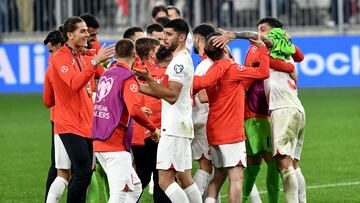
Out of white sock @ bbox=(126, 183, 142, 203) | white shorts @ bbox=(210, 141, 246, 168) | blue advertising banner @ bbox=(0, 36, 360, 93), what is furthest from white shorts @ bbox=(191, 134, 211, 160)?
blue advertising banner @ bbox=(0, 36, 360, 93)

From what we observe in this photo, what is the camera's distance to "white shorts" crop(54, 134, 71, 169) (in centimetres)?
1120

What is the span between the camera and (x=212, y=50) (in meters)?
10.9

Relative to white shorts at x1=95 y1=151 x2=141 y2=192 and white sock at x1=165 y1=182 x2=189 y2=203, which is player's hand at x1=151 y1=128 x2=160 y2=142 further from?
white sock at x1=165 y1=182 x2=189 y2=203

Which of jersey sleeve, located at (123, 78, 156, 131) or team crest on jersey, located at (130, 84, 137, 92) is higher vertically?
team crest on jersey, located at (130, 84, 137, 92)

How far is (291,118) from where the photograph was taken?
1160 centimetres

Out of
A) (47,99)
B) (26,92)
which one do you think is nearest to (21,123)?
(26,92)

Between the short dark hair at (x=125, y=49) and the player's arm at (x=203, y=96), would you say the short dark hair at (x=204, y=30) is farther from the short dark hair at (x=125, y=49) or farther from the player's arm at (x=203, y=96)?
the short dark hair at (x=125, y=49)

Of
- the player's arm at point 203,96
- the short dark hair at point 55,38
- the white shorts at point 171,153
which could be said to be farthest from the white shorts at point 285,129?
the short dark hair at point 55,38

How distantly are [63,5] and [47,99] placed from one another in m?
17.2

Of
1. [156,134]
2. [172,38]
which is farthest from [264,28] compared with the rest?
[156,134]

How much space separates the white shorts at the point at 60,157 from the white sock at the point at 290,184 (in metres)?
2.34

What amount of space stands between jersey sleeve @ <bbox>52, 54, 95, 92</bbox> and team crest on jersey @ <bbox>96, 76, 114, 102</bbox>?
372 mm

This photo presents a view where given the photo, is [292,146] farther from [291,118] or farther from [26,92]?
[26,92]

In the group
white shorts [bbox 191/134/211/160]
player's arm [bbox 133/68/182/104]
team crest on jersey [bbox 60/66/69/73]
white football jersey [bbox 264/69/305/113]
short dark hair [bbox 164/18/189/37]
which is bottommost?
white shorts [bbox 191/134/211/160]
